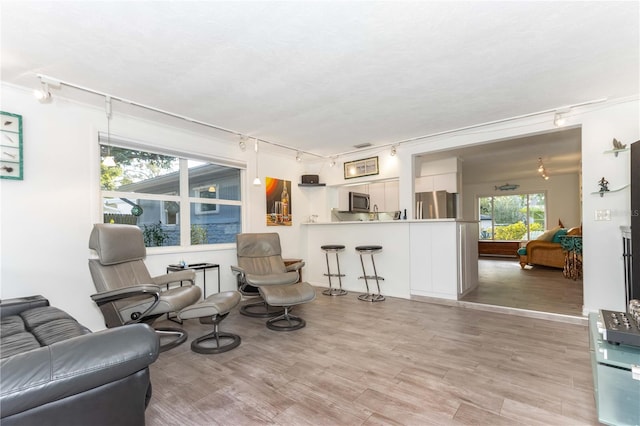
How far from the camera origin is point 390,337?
9.50 feet

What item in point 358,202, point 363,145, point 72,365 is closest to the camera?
point 72,365

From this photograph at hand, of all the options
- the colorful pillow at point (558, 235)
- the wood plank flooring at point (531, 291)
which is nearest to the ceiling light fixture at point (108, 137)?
the wood plank flooring at point (531, 291)

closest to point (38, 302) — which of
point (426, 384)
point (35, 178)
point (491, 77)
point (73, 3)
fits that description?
point (35, 178)

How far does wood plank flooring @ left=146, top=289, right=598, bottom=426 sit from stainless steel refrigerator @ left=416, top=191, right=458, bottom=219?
10.4ft

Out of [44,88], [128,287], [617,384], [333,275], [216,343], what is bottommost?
[216,343]

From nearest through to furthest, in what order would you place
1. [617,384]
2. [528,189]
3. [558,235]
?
[617,384], [558,235], [528,189]

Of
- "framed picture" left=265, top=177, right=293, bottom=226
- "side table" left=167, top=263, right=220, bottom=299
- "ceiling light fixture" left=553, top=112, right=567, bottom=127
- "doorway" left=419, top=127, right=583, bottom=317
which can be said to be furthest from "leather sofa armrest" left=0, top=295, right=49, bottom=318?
"ceiling light fixture" left=553, top=112, right=567, bottom=127

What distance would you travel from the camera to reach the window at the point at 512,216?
29.6 ft

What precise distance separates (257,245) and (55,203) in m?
2.20

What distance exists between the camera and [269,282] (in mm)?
3537

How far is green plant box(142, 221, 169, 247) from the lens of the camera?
12.1 ft

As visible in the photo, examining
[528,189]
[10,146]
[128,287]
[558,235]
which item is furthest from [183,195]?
[528,189]

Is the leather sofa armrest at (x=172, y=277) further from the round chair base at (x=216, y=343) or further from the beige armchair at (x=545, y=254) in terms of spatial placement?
the beige armchair at (x=545, y=254)

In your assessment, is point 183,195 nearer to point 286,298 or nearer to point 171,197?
point 171,197
